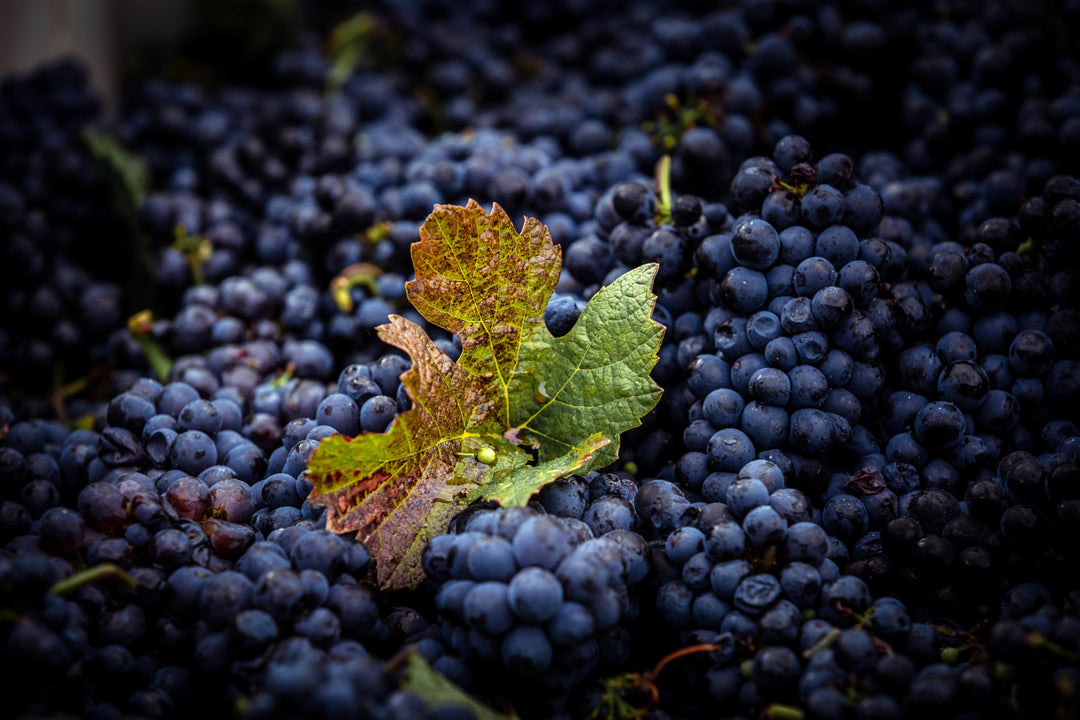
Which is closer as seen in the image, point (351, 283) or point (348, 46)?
point (351, 283)

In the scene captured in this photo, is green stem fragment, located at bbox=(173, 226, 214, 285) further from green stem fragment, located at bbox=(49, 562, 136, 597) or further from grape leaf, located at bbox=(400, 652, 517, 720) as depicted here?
grape leaf, located at bbox=(400, 652, 517, 720)

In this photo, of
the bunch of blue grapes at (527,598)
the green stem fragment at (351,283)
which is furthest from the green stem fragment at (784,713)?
the green stem fragment at (351,283)

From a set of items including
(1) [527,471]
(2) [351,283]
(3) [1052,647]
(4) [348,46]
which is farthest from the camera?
(4) [348,46]

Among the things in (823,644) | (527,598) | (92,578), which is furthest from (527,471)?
(92,578)

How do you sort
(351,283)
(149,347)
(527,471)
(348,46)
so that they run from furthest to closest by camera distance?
(348,46) → (149,347) → (351,283) → (527,471)

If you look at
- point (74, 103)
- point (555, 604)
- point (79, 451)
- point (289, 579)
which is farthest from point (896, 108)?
point (74, 103)

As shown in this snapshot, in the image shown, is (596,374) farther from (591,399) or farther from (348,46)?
(348,46)

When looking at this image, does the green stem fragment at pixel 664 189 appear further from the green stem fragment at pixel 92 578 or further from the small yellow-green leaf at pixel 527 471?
the green stem fragment at pixel 92 578
